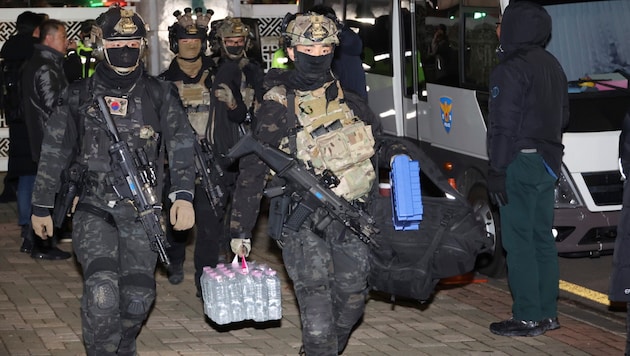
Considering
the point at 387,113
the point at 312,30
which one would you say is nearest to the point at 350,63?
the point at 387,113

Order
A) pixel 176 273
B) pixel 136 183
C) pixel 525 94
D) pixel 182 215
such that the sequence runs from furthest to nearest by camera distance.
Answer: pixel 176 273
pixel 525 94
pixel 182 215
pixel 136 183

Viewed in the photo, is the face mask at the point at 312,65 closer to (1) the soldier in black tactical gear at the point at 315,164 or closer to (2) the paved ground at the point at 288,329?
(1) the soldier in black tactical gear at the point at 315,164

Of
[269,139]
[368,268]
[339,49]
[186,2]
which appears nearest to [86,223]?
[269,139]

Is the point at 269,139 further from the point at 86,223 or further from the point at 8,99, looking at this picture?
the point at 8,99

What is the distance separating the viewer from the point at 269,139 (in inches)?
293

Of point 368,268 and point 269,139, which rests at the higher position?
point 269,139

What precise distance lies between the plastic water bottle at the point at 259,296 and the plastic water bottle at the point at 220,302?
0.55ft

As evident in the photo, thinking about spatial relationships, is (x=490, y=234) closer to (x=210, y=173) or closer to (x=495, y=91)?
(x=495, y=91)

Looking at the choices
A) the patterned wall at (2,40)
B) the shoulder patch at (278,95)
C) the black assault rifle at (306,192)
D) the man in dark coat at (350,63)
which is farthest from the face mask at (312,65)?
the patterned wall at (2,40)

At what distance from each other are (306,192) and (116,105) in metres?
1.24

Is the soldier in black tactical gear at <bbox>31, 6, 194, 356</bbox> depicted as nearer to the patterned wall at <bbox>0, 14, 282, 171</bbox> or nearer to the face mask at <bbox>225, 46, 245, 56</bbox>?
the face mask at <bbox>225, 46, 245, 56</bbox>

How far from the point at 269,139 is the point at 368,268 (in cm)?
95

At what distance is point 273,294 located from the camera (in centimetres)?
785

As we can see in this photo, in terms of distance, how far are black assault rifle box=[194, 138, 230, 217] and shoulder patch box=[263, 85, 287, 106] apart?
1718 millimetres
